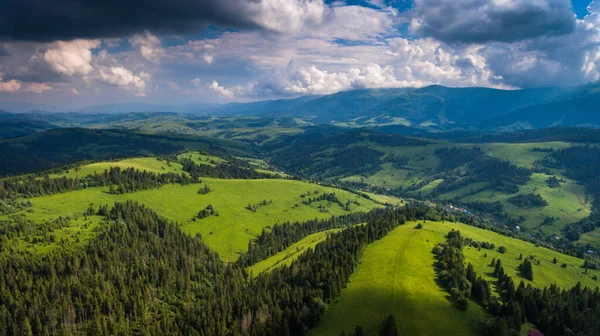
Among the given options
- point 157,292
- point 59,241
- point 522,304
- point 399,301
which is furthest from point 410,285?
point 59,241

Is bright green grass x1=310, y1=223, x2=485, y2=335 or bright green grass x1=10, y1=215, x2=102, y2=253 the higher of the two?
bright green grass x1=310, y1=223, x2=485, y2=335

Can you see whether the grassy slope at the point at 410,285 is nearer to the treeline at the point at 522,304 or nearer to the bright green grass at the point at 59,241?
the treeline at the point at 522,304

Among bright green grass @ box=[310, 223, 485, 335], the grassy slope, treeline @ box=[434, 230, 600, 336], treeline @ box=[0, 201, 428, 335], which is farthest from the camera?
treeline @ box=[0, 201, 428, 335]

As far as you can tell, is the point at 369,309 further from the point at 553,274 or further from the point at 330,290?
the point at 553,274

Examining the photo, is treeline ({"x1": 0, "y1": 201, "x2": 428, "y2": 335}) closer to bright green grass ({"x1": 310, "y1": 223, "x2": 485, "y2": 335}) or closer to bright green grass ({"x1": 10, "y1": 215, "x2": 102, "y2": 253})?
bright green grass ({"x1": 10, "y1": 215, "x2": 102, "y2": 253})

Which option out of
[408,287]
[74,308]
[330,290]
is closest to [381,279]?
[408,287]

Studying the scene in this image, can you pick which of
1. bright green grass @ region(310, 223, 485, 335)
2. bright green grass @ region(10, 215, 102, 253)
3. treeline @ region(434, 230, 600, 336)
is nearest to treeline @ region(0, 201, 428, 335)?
bright green grass @ region(10, 215, 102, 253)

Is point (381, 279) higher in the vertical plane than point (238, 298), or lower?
higher
